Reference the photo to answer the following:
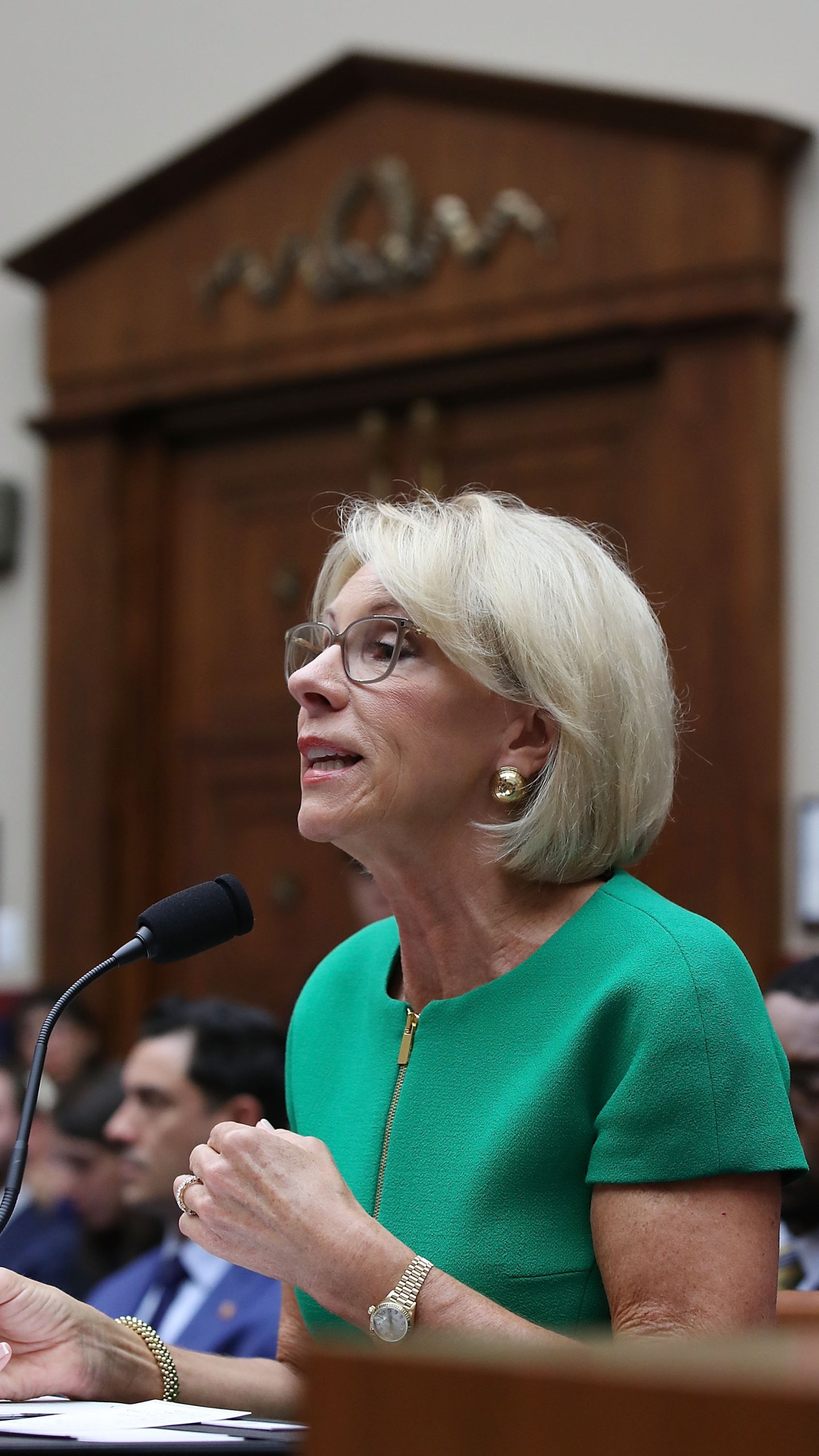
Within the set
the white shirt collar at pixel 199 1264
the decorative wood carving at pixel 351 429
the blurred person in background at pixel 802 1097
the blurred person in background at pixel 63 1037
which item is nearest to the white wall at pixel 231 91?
the decorative wood carving at pixel 351 429

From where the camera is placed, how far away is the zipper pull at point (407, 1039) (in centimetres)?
177

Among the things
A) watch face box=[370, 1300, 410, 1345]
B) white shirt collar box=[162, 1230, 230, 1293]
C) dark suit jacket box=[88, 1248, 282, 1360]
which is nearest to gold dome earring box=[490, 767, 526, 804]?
watch face box=[370, 1300, 410, 1345]

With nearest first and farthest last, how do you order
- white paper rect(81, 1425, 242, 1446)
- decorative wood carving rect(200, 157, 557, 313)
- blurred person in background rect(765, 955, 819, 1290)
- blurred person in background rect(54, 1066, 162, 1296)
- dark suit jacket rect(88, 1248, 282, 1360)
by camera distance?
white paper rect(81, 1425, 242, 1446), blurred person in background rect(765, 955, 819, 1290), dark suit jacket rect(88, 1248, 282, 1360), blurred person in background rect(54, 1066, 162, 1296), decorative wood carving rect(200, 157, 557, 313)

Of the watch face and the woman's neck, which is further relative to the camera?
Result: the woman's neck

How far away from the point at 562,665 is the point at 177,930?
45 centimetres

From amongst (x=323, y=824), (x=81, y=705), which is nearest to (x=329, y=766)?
(x=323, y=824)

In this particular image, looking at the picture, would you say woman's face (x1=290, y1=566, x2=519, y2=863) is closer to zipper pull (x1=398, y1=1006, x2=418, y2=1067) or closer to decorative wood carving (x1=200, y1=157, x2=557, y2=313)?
zipper pull (x1=398, y1=1006, x2=418, y2=1067)

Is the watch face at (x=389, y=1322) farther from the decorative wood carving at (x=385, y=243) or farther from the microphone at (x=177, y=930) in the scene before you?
the decorative wood carving at (x=385, y=243)

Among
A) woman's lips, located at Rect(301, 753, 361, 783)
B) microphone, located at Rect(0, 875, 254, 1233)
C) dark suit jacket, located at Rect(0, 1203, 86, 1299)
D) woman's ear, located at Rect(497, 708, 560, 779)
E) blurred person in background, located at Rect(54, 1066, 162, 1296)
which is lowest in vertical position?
dark suit jacket, located at Rect(0, 1203, 86, 1299)

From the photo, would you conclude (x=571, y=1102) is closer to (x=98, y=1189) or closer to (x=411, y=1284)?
(x=411, y=1284)

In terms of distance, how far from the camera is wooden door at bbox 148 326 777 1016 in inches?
171

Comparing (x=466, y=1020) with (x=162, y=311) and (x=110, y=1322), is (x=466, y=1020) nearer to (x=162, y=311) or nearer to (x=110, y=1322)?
(x=110, y=1322)

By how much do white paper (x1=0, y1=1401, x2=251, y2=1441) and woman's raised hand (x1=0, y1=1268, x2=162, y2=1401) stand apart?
0.08 ft

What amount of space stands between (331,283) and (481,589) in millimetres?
3568
